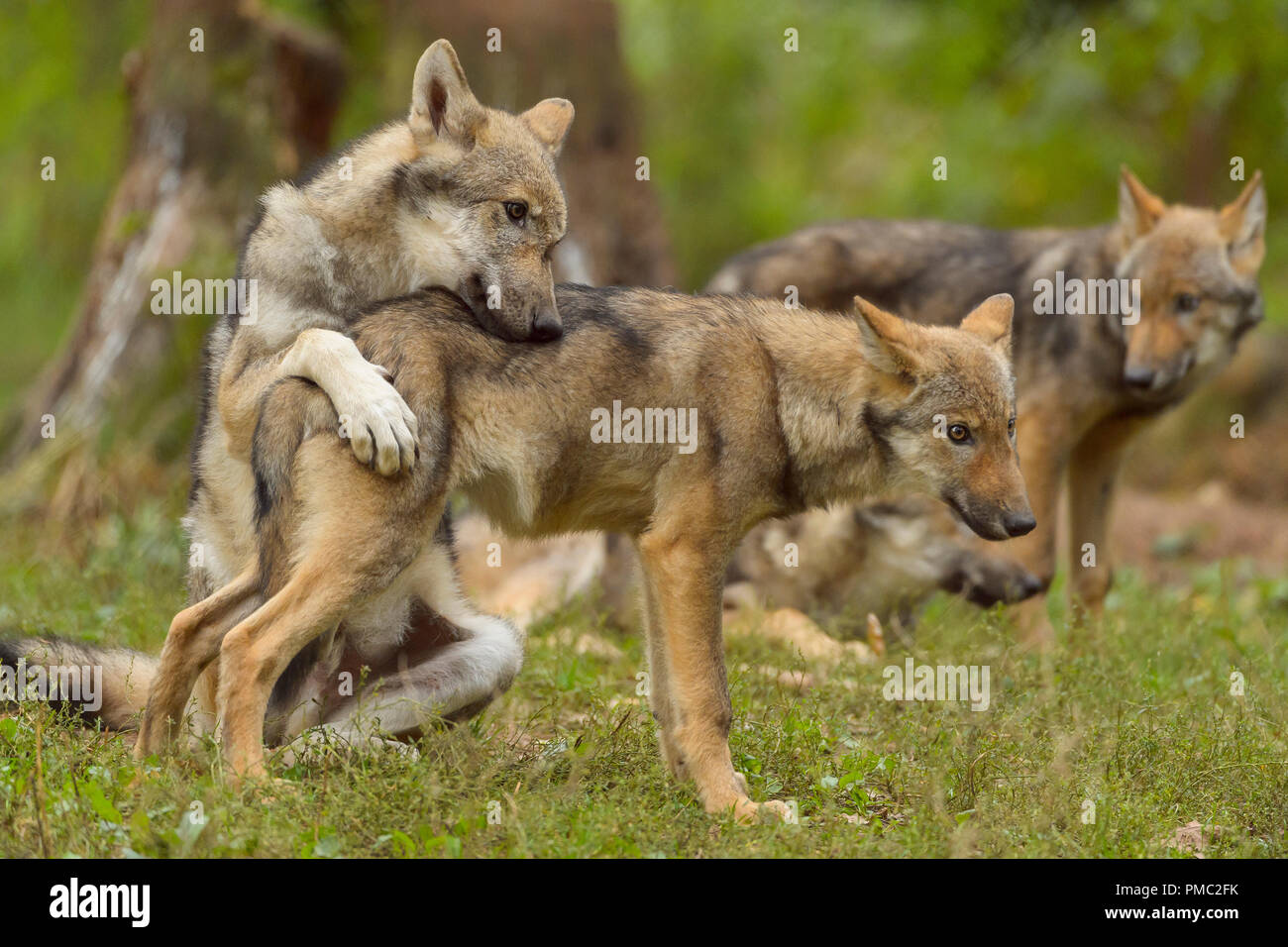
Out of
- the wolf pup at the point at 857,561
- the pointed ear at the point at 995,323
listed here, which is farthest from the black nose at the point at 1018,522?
the wolf pup at the point at 857,561

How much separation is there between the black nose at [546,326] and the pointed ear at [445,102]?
105 cm

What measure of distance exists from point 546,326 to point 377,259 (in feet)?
3.12

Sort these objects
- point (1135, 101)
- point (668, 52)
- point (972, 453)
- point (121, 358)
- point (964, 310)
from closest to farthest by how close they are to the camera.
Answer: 1. point (972, 453)
2. point (964, 310)
3. point (121, 358)
4. point (1135, 101)
5. point (668, 52)

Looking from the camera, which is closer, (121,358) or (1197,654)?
(1197,654)

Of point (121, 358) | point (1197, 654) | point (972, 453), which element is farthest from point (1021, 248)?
point (121, 358)

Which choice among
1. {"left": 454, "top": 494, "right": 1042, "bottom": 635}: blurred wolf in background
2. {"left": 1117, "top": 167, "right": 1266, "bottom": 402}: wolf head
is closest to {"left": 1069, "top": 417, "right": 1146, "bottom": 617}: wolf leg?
{"left": 1117, "top": 167, "right": 1266, "bottom": 402}: wolf head

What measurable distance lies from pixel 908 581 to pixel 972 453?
3402mm

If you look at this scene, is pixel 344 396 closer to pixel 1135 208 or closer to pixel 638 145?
pixel 1135 208

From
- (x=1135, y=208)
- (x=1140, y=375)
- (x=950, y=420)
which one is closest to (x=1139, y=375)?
(x=1140, y=375)

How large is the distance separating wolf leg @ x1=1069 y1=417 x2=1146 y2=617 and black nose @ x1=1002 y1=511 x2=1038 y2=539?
4384 mm

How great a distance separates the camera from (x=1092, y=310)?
9.17 m

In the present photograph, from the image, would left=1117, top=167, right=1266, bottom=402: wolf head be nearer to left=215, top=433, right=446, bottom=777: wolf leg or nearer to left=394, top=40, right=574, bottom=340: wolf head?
left=394, top=40, right=574, bottom=340: wolf head
